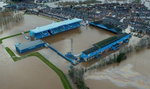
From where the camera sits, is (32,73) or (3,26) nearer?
(32,73)

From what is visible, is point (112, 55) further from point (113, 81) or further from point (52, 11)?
point (52, 11)

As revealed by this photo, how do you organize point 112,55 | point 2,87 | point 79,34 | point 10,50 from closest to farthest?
point 2,87
point 112,55
point 10,50
point 79,34

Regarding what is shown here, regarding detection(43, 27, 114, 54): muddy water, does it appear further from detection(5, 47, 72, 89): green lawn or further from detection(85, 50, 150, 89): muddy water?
detection(85, 50, 150, 89): muddy water

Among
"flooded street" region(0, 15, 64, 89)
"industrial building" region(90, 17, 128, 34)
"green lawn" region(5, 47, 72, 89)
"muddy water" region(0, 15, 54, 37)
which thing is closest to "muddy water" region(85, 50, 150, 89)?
"green lawn" region(5, 47, 72, 89)

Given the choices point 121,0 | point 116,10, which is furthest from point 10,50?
point 121,0

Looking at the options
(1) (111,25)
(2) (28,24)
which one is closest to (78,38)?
(1) (111,25)
